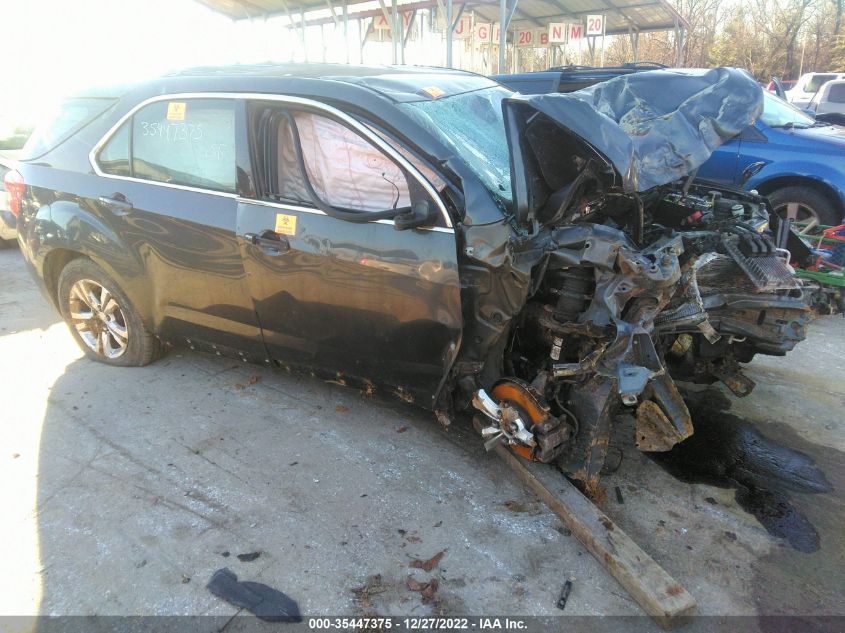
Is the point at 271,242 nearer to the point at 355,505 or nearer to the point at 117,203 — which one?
the point at 117,203

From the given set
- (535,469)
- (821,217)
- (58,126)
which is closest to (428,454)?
(535,469)

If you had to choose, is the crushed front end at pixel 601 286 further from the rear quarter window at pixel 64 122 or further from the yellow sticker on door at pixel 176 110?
the rear quarter window at pixel 64 122

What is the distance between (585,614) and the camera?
2273mm

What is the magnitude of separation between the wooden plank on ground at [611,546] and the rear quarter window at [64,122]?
3402 millimetres

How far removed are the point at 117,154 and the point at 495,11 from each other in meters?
14.0

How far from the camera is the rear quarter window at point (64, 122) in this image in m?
3.84

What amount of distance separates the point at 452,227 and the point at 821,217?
17.5ft

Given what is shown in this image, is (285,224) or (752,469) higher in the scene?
(285,224)

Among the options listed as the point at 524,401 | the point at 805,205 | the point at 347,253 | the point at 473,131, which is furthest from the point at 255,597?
the point at 805,205

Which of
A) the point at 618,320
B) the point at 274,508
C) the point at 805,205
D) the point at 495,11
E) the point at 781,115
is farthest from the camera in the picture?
the point at 495,11

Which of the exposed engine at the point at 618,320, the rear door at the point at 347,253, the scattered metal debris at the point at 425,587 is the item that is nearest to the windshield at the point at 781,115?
the exposed engine at the point at 618,320

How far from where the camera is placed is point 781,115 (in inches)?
264

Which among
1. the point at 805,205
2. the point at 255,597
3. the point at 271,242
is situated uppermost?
the point at 271,242

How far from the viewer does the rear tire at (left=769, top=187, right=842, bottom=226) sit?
19.9ft
